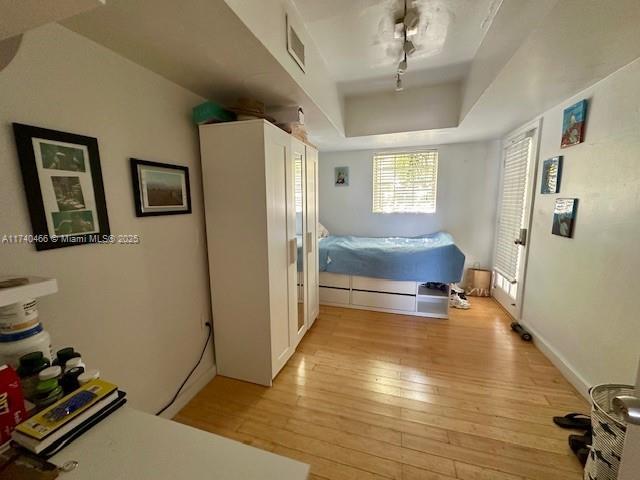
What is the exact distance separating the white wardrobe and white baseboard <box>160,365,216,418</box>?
98 millimetres

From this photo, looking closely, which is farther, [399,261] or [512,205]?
[512,205]

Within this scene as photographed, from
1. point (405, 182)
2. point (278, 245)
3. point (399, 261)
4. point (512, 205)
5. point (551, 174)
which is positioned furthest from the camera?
point (405, 182)

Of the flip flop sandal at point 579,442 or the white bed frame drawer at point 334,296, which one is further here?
the white bed frame drawer at point 334,296

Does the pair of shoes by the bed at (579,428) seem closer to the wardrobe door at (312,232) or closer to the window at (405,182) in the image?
the wardrobe door at (312,232)

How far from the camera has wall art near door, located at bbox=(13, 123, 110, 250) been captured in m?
1.00

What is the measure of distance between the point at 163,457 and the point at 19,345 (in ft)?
1.84

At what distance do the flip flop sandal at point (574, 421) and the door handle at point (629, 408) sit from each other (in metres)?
1.61

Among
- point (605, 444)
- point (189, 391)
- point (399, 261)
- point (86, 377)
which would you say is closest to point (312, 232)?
point (399, 261)

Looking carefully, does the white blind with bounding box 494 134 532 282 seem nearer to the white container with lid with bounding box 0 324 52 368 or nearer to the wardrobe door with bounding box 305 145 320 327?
the wardrobe door with bounding box 305 145 320 327

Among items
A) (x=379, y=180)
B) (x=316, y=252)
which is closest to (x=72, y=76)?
(x=316, y=252)

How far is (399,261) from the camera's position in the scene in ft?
9.86

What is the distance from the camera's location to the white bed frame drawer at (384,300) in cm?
313

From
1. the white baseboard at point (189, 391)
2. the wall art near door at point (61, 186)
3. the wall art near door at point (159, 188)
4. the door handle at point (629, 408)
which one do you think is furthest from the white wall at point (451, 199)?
the door handle at point (629, 408)

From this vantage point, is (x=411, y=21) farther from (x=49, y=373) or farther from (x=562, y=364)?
(x=562, y=364)
